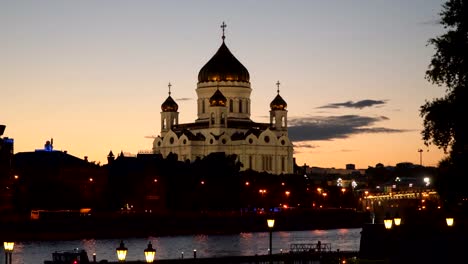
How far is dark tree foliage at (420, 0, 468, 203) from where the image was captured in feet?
103

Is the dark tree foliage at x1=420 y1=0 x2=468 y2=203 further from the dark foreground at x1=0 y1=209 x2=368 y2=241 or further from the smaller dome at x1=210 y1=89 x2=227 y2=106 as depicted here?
the smaller dome at x1=210 y1=89 x2=227 y2=106

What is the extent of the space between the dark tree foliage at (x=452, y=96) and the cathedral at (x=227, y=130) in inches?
5616

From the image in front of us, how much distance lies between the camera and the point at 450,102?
32.0 metres

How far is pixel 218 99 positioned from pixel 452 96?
14374 centimetres

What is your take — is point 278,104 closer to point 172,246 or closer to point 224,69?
point 224,69

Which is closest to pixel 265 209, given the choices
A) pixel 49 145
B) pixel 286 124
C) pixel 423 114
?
pixel 49 145

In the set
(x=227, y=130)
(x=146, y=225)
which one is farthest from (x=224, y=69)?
(x=146, y=225)

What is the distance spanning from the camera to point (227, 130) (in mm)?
179875

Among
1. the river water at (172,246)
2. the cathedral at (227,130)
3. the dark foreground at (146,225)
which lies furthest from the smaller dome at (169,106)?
the river water at (172,246)

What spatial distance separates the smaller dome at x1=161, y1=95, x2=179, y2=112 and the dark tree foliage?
155m

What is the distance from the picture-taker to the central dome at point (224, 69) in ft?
592

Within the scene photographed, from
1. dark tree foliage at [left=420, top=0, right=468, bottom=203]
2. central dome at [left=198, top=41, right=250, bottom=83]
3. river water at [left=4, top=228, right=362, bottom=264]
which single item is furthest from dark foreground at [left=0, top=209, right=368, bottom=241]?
dark tree foliage at [left=420, top=0, right=468, bottom=203]

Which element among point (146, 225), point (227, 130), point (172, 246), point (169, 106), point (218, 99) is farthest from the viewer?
point (169, 106)

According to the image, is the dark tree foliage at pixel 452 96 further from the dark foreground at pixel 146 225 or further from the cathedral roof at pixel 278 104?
the cathedral roof at pixel 278 104
